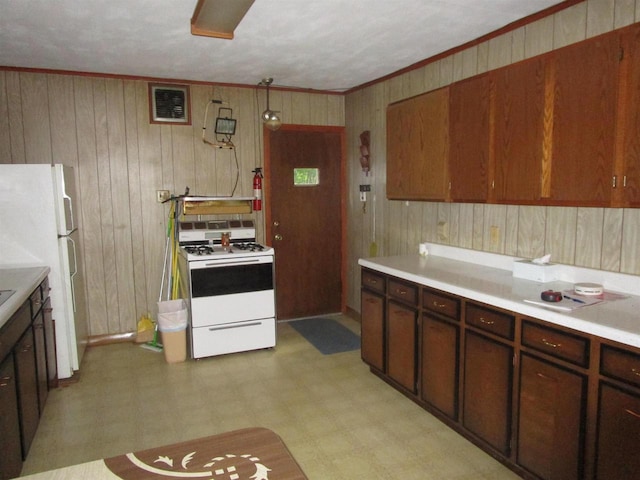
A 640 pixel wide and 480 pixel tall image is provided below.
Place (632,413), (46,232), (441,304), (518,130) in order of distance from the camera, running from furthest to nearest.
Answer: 1. (46,232)
2. (441,304)
3. (518,130)
4. (632,413)

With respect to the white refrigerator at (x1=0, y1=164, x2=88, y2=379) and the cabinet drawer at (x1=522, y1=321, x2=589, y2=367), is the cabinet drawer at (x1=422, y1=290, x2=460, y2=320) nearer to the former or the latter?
the cabinet drawer at (x1=522, y1=321, x2=589, y2=367)

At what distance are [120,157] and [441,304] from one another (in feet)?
10.4

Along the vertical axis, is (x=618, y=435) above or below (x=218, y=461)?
below

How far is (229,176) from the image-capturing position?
4.58 m

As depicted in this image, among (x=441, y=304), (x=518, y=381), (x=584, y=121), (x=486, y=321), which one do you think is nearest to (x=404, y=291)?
(x=441, y=304)

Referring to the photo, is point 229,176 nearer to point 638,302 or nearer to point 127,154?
point 127,154

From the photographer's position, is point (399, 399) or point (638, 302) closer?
point (638, 302)

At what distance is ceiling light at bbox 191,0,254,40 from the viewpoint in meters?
2.45

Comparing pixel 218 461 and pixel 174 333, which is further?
pixel 174 333

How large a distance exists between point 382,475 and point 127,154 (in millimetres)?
3453

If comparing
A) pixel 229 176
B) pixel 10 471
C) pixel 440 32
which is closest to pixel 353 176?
pixel 229 176

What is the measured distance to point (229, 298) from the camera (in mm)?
3838

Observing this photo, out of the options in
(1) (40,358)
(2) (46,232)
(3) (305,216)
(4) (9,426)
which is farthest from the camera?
(3) (305,216)

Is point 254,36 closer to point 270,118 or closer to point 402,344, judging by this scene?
point 270,118
